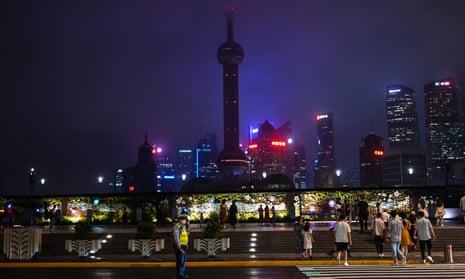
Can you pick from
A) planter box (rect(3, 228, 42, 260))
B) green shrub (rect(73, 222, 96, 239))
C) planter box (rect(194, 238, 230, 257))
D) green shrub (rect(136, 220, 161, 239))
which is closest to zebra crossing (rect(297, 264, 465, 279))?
planter box (rect(194, 238, 230, 257))

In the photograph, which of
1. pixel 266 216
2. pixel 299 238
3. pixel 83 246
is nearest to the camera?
pixel 299 238

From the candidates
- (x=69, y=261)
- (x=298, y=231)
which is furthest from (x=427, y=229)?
(x=69, y=261)

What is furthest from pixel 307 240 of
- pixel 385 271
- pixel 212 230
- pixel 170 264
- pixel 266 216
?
pixel 266 216

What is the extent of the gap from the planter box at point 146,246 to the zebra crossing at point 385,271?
7.71 meters

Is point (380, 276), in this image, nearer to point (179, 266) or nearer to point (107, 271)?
point (179, 266)

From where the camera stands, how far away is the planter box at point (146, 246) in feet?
73.3

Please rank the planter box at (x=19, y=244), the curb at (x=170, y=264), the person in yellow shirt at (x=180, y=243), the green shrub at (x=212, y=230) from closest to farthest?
the person in yellow shirt at (x=180, y=243), the curb at (x=170, y=264), the planter box at (x=19, y=244), the green shrub at (x=212, y=230)

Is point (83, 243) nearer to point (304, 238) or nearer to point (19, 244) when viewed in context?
point (19, 244)

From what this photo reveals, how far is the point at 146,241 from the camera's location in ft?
73.4

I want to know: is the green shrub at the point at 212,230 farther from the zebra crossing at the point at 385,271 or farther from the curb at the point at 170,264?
the zebra crossing at the point at 385,271

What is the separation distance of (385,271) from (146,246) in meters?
11.0

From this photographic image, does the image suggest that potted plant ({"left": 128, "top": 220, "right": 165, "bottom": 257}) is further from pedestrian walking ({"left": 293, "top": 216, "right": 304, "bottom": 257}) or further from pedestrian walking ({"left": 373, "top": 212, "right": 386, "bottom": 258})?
pedestrian walking ({"left": 373, "top": 212, "right": 386, "bottom": 258})

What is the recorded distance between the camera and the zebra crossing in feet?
48.7

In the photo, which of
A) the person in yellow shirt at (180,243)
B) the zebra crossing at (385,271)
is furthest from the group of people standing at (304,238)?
the person in yellow shirt at (180,243)
